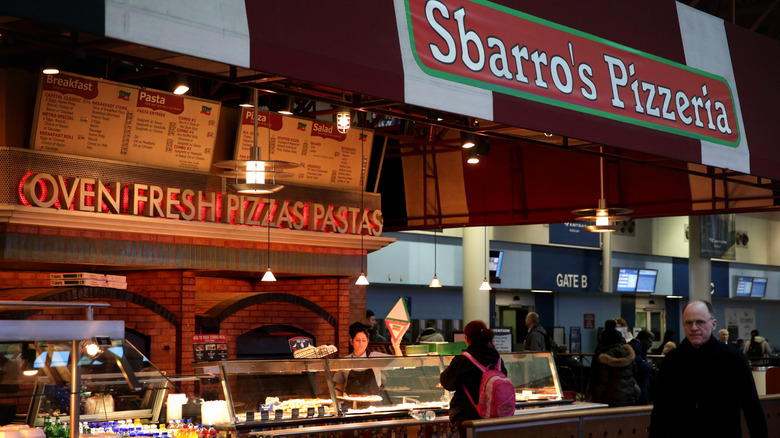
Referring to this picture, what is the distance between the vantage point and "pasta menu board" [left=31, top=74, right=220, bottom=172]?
9.52m

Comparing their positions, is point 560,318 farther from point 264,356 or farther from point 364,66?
point 364,66

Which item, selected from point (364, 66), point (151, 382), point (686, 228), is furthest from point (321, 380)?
point (686, 228)

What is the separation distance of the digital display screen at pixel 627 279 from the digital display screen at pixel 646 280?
0.18 metres

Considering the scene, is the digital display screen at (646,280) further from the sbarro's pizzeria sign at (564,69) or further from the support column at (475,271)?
the sbarro's pizzeria sign at (564,69)

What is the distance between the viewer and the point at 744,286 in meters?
31.8

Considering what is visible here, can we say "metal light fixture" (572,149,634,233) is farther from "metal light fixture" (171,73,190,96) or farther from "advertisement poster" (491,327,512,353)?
"advertisement poster" (491,327,512,353)

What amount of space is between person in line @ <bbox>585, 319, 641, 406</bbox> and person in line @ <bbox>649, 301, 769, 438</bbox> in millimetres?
5823

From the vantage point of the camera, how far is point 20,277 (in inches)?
426

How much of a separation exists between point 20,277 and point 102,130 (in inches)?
85.6

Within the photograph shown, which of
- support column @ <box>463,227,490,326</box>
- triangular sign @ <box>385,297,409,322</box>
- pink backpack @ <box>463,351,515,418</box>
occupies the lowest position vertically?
pink backpack @ <box>463,351,515,418</box>

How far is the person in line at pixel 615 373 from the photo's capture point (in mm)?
11000

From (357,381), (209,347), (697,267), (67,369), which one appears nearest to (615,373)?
(357,381)

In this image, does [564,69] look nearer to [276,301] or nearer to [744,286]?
[276,301]

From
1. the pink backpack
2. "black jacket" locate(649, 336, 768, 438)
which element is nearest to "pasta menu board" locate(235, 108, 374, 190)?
the pink backpack
